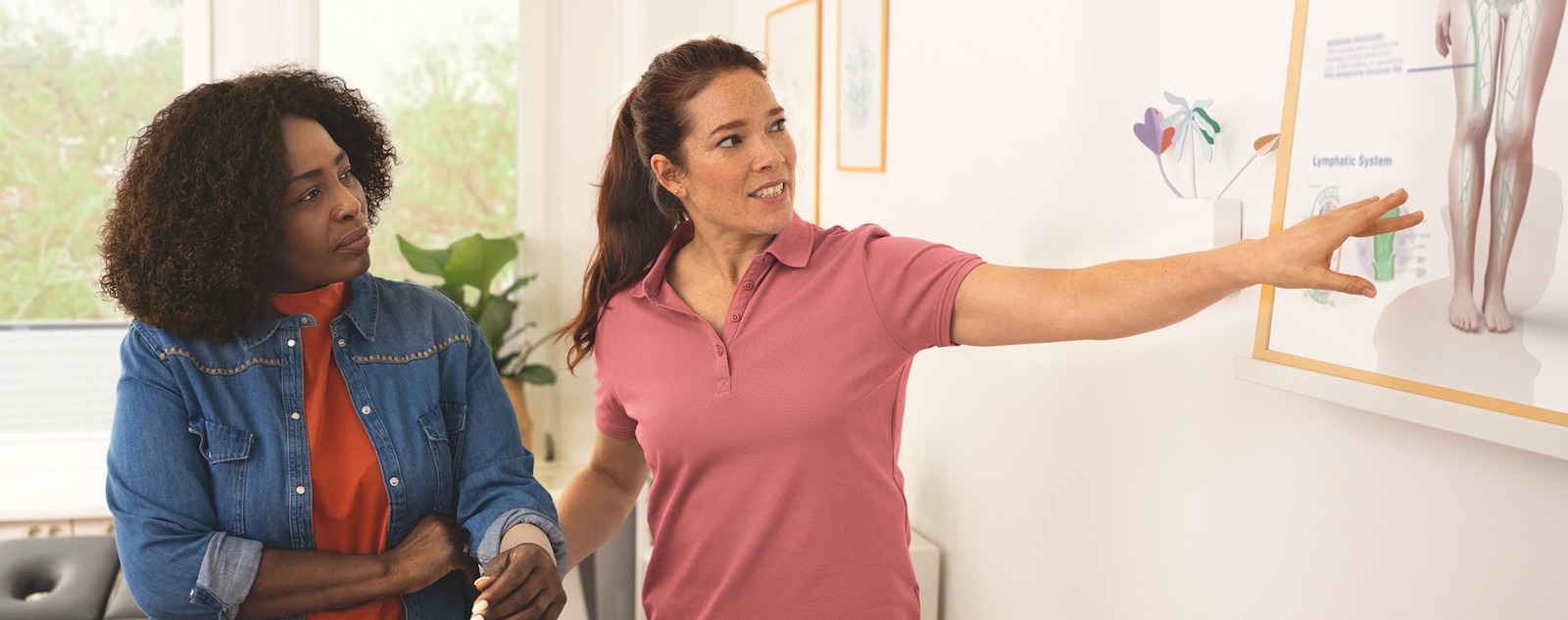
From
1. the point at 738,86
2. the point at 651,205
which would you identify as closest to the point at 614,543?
the point at 651,205

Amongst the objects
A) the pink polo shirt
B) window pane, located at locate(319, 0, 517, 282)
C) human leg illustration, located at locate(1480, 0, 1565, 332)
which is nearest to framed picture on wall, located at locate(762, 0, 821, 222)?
window pane, located at locate(319, 0, 517, 282)

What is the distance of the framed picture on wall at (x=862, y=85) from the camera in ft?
8.45

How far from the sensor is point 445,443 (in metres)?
1.37

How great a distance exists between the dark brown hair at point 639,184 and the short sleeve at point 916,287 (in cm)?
32

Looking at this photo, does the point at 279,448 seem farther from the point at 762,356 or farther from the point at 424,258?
the point at 424,258

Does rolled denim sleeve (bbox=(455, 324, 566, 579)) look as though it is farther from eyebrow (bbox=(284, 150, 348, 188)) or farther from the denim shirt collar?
eyebrow (bbox=(284, 150, 348, 188))

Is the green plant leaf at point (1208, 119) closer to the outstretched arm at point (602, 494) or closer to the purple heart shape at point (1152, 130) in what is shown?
the purple heart shape at point (1152, 130)

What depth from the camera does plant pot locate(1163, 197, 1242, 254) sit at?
1.45m

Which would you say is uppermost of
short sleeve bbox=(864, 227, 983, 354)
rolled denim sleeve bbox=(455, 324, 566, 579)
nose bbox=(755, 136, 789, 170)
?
nose bbox=(755, 136, 789, 170)

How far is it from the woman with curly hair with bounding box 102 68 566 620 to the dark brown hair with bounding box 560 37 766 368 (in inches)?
11.9

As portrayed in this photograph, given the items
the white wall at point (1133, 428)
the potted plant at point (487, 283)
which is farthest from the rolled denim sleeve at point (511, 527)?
the potted plant at point (487, 283)

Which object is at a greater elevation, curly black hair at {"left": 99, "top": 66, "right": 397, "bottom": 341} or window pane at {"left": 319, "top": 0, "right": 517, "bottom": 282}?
window pane at {"left": 319, "top": 0, "right": 517, "bottom": 282}

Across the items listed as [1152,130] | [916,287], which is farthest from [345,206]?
[1152,130]

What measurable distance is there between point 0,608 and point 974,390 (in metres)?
2.45
